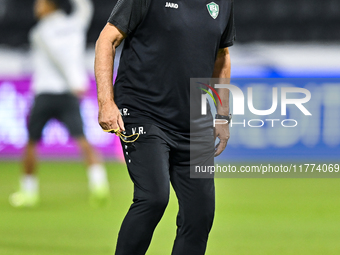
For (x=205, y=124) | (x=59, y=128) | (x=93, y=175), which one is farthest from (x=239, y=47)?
(x=205, y=124)

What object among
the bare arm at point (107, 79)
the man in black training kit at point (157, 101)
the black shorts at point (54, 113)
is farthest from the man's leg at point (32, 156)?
the bare arm at point (107, 79)

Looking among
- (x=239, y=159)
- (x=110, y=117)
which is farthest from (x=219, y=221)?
(x=239, y=159)

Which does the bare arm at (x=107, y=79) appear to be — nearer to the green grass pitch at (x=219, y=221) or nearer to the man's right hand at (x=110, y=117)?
the man's right hand at (x=110, y=117)

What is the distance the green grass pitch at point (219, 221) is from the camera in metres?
3.97

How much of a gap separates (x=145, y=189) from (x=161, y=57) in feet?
2.04

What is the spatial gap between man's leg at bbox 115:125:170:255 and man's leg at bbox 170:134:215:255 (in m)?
0.12

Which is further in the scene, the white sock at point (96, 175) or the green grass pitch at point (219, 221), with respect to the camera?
the white sock at point (96, 175)

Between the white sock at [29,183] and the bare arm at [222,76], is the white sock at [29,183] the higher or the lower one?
the lower one

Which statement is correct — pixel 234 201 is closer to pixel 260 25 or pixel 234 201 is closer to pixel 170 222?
pixel 170 222

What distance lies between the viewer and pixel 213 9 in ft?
9.36

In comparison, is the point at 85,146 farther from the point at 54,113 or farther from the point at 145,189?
the point at 145,189

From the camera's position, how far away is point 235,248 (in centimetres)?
395

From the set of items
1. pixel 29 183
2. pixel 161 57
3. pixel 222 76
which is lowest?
pixel 29 183

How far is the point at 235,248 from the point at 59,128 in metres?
6.44
